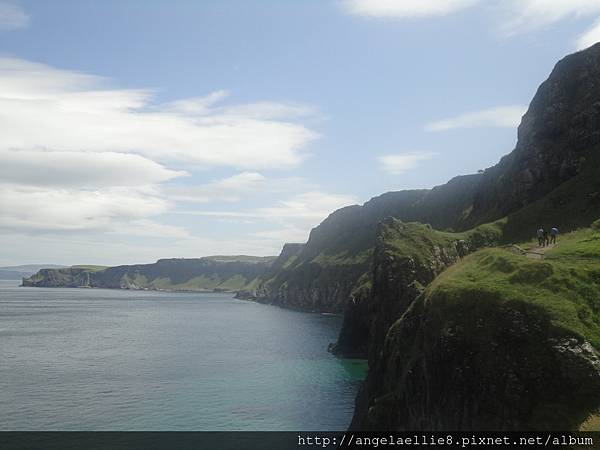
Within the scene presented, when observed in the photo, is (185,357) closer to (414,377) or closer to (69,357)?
(69,357)

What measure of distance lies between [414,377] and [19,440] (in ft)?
130

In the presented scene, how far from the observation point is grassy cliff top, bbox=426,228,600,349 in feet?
110

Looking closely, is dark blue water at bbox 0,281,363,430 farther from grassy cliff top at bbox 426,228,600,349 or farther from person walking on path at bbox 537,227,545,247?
person walking on path at bbox 537,227,545,247

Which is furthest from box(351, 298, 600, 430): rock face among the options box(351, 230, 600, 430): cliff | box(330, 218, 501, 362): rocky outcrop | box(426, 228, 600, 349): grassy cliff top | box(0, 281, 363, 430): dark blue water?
box(330, 218, 501, 362): rocky outcrop

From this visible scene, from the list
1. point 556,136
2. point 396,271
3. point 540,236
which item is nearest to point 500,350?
point 540,236

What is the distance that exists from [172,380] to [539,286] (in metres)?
59.3

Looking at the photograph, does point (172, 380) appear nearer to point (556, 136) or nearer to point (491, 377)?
point (491, 377)

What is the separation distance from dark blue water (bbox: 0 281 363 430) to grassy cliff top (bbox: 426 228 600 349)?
23787 mm

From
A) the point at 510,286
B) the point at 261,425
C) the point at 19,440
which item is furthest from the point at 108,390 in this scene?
the point at 510,286

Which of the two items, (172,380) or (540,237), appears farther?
(172,380)

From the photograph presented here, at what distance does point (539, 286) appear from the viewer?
36.8 meters

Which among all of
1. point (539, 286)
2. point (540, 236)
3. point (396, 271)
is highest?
point (540, 236)

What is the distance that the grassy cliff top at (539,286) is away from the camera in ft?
110

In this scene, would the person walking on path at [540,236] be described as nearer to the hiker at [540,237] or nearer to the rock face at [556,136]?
the hiker at [540,237]
